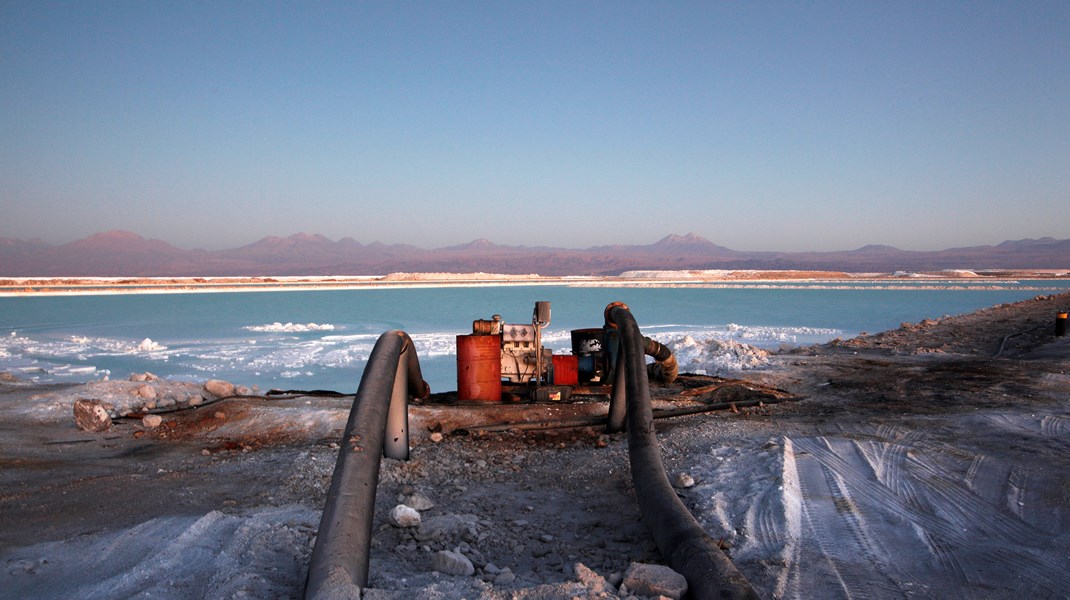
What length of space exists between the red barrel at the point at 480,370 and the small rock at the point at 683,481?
2684 mm

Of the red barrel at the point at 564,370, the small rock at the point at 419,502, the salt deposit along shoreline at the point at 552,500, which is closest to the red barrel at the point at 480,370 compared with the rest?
the red barrel at the point at 564,370

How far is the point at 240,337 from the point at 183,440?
14982mm

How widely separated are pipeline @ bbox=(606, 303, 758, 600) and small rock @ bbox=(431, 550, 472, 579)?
34.4 inches

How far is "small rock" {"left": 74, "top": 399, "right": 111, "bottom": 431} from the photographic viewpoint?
5.81m

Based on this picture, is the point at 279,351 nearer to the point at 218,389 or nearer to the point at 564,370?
the point at 218,389

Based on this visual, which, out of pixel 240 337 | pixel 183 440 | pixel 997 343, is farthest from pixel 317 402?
pixel 240 337

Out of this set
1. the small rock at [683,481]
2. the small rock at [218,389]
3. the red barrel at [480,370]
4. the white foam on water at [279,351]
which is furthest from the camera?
the white foam on water at [279,351]

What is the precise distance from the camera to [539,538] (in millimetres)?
3463

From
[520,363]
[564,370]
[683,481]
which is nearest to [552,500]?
[683,481]

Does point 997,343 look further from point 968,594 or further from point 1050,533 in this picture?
point 968,594

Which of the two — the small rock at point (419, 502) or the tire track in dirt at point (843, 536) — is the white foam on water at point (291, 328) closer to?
the small rock at point (419, 502)

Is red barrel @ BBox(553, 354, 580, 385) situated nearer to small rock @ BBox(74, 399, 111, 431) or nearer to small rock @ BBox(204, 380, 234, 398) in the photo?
small rock @ BBox(204, 380, 234, 398)

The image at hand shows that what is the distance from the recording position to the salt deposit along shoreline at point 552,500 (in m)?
2.77

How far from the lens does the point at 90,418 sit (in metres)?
5.82
